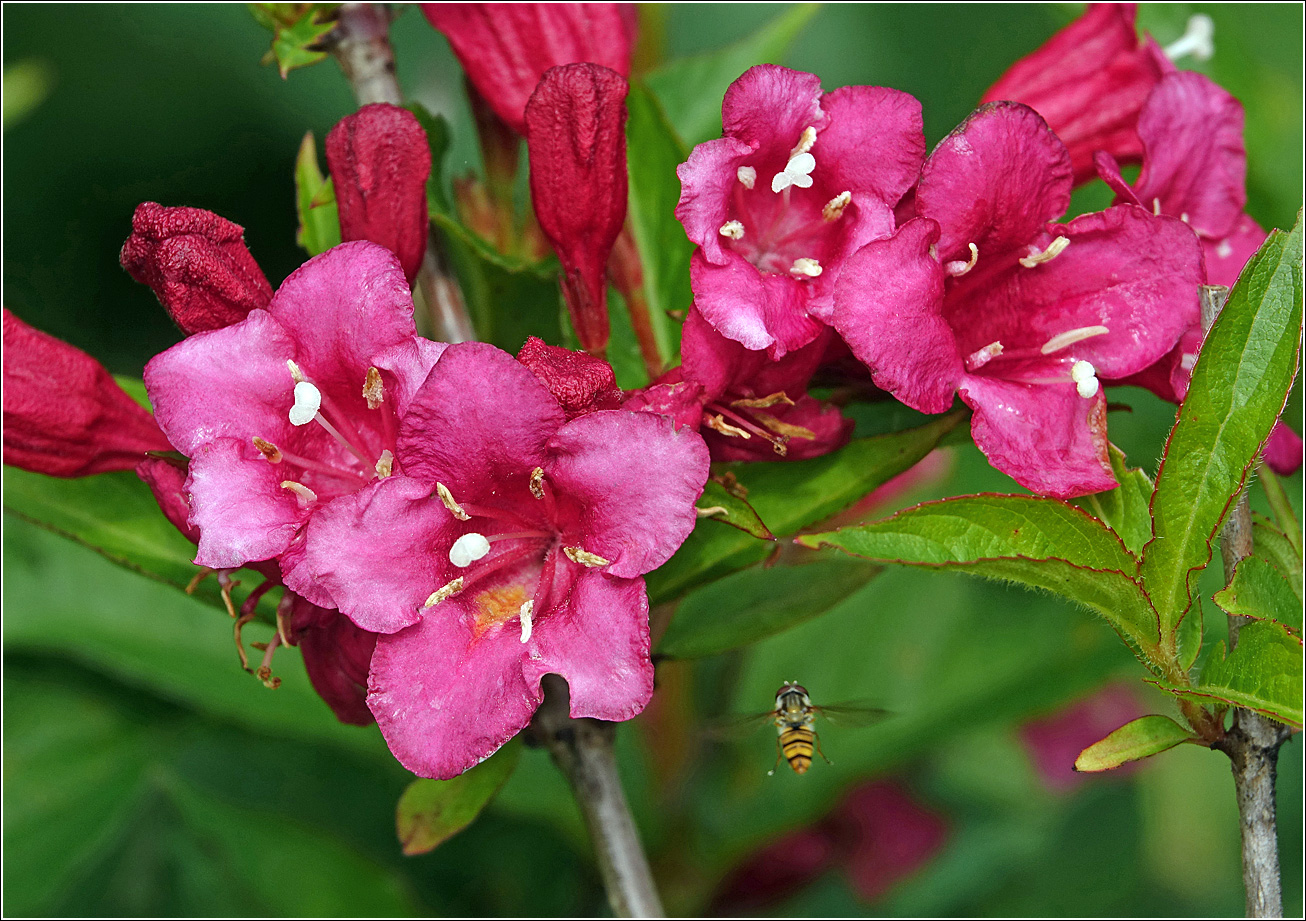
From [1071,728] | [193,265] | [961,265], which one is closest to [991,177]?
[961,265]

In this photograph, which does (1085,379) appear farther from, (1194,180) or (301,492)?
(301,492)

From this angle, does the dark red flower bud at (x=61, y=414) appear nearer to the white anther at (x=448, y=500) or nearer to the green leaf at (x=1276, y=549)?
the white anther at (x=448, y=500)

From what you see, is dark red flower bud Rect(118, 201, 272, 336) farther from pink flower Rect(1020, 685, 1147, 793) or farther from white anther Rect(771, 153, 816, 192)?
pink flower Rect(1020, 685, 1147, 793)

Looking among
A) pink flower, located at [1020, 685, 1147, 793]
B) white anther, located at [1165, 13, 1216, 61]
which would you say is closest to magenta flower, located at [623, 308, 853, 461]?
white anther, located at [1165, 13, 1216, 61]

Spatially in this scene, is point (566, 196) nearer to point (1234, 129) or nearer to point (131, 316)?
point (1234, 129)

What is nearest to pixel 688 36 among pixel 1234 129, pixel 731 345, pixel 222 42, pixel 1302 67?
pixel 222 42
